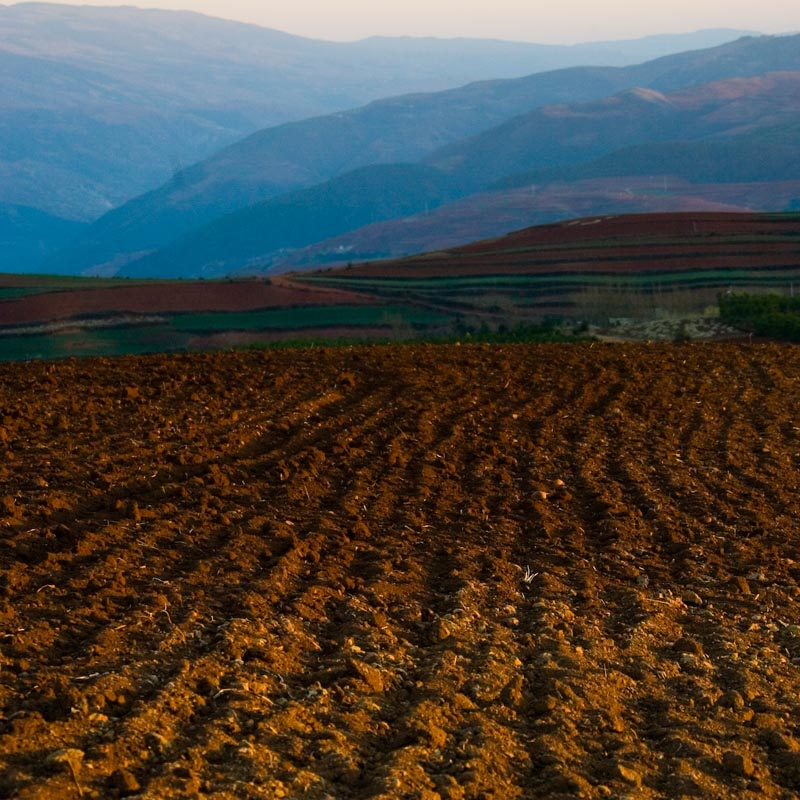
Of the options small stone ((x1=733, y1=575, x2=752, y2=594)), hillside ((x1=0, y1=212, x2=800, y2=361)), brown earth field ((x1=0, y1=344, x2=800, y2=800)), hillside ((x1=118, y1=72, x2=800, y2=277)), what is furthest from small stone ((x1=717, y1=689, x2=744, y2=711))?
hillside ((x1=118, y1=72, x2=800, y2=277))

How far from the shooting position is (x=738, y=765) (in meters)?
5.33

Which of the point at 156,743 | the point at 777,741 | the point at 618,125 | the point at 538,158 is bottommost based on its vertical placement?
the point at 777,741

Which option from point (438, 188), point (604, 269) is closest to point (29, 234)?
point (438, 188)

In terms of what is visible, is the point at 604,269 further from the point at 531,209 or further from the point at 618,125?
the point at 618,125

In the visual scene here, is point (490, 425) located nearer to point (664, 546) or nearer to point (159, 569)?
point (664, 546)

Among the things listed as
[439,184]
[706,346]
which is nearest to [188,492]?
[706,346]

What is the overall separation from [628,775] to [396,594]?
218 cm

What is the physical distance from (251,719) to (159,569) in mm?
1967

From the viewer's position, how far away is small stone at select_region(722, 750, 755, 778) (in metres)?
5.31

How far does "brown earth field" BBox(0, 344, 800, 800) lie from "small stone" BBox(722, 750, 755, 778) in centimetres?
1

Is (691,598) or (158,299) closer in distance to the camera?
(691,598)

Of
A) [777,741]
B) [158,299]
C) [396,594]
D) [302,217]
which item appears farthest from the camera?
[302,217]

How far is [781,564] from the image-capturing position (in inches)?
313

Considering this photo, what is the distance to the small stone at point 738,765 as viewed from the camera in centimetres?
531
